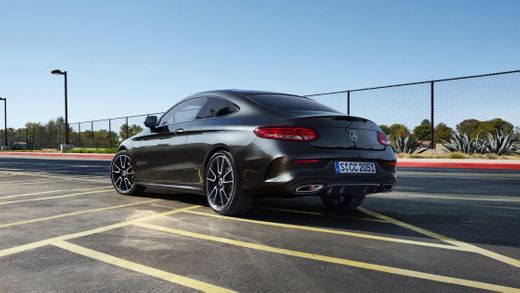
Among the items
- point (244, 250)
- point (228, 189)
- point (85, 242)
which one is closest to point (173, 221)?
point (228, 189)

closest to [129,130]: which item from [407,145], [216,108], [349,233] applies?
[407,145]

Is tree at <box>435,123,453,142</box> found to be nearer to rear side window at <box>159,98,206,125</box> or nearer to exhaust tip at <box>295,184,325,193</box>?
rear side window at <box>159,98,206,125</box>

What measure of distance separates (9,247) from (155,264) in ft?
4.69

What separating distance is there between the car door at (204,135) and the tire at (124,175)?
1.69m

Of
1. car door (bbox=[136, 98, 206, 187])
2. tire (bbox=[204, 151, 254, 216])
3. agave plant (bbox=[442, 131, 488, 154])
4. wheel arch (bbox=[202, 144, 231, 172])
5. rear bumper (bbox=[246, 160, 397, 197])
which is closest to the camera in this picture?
rear bumper (bbox=[246, 160, 397, 197])

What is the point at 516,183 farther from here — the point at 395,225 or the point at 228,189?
the point at 228,189

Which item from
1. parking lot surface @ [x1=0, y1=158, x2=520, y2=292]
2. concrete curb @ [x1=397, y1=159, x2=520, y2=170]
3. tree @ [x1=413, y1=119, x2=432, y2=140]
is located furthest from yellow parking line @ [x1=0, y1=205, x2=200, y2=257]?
tree @ [x1=413, y1=119, x2=432, y2=140]

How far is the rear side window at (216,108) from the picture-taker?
5520mm

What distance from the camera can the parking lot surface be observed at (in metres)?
2.95

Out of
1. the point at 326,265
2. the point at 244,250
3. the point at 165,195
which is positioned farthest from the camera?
the point at 165,195

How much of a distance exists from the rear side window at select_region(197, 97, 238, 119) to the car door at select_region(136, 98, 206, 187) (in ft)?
0.44

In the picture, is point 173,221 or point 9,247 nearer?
point 9,247

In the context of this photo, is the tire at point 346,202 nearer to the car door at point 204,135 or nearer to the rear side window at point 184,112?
the car door at point 204,135

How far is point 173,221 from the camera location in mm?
5078
